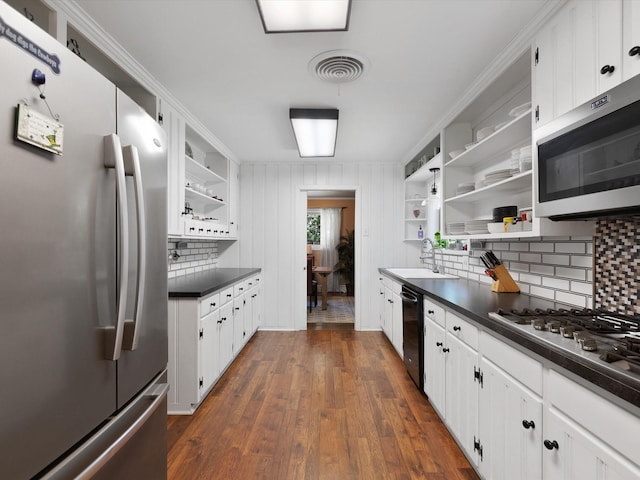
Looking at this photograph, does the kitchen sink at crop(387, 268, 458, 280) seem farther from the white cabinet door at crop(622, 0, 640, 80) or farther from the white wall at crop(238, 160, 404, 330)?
the white cabinet door at crop(622, 0, 640, 80)

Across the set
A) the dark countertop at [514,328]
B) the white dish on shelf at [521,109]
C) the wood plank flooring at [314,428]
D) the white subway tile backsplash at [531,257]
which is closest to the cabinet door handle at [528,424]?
the dark countertop at [514,328]

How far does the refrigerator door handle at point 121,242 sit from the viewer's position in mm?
958

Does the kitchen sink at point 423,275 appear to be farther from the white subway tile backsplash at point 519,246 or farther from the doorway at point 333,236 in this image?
the doorway at point 333,236

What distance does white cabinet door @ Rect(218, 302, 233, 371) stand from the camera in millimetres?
2871

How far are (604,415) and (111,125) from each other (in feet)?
5.54

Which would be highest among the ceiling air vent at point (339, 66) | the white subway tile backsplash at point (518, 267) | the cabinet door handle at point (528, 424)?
the ceiling air vent at point (339, 66)

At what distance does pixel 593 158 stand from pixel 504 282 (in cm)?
123

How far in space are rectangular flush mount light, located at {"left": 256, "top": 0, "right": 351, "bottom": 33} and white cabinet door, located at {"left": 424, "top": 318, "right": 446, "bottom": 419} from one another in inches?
76.4

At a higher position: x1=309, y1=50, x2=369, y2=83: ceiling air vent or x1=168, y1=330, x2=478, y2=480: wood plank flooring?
x1=309, y1=50, x2=369, y2=83: ceiling air vent

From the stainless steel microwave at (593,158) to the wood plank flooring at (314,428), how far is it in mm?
1515

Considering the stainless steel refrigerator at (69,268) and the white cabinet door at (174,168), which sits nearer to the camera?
the stainless steel refrigerator at (69,268)

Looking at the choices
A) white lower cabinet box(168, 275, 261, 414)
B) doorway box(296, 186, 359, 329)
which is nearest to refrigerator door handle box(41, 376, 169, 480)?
white lower cabinet box(168, 275, 261, 414)

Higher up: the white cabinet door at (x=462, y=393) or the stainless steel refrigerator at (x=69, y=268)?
the stainless steel refrigerator at (x=69, y=268)

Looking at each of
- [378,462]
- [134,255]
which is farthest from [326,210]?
[134,255]
